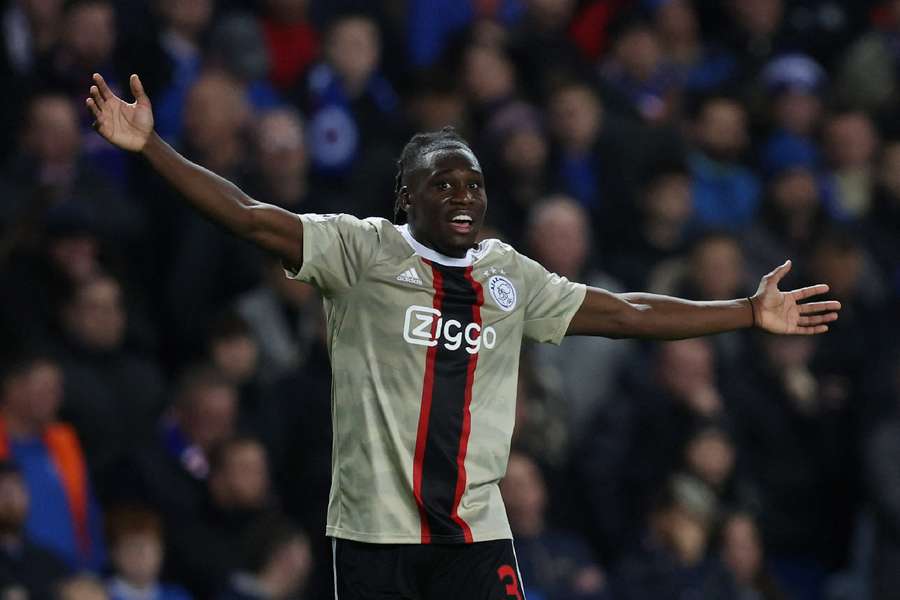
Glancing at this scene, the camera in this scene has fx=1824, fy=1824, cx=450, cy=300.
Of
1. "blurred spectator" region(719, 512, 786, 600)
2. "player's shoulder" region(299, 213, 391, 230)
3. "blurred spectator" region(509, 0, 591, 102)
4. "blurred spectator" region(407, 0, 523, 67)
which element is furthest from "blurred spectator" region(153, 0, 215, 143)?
"player's shoulder" region(299, 213, 391, 230)

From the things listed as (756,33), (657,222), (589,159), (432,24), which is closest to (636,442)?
(657,222)

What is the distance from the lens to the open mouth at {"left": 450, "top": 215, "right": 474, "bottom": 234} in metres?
5.45

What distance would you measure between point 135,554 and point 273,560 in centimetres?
72

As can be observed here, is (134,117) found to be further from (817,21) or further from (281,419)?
(817,21)

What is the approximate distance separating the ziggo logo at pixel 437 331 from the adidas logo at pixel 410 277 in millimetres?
79

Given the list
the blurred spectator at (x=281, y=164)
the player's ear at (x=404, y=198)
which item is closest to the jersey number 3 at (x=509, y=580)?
the player's ear at (x=404, y=198)

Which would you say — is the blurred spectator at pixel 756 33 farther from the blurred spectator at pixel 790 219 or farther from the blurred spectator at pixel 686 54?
the blurred spectator at pixel 790 219

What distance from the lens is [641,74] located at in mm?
12273

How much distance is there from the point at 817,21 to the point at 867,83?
72 cm

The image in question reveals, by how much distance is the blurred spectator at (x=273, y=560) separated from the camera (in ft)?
28.1

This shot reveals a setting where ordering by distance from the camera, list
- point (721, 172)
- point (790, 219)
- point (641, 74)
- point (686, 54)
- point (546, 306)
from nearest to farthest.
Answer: point (546, 306) → point (790, 219) → point (721, 172) → point (641, 74) → point (686, 54)

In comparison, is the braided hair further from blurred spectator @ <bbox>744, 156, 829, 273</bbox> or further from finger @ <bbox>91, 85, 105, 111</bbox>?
blurred spectator @ <bbox>744, 156, 829, 273</bbox>

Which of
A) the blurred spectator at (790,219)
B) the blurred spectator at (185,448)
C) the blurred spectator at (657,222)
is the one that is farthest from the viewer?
the blurred spectator at (790,219)

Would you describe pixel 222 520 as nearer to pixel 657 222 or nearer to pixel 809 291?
pixel 657 222
